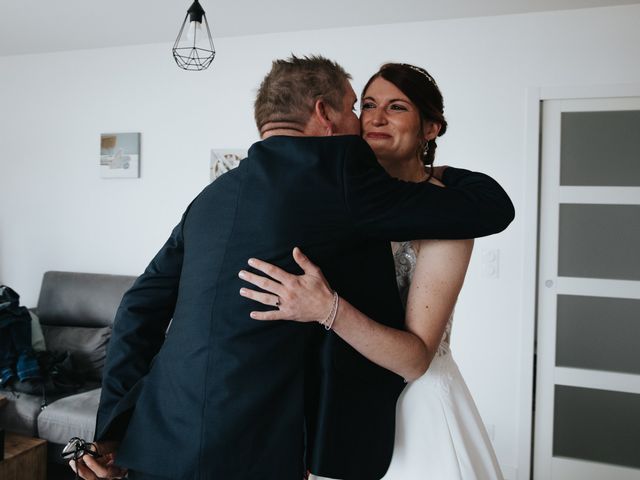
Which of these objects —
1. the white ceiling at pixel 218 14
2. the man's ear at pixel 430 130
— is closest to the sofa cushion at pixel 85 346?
the white ceiling at pixel 218 14

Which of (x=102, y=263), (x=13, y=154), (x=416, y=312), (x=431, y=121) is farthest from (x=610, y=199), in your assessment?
(x=13, y=154)

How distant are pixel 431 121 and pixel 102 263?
136 inches

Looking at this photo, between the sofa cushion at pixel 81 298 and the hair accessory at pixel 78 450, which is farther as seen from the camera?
the sofa cushion at pixel 81 298

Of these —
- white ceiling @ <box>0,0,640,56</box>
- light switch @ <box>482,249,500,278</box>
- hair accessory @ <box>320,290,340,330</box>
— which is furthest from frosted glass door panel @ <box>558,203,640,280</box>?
hair accessory @ <box>320,290,340,330</box>

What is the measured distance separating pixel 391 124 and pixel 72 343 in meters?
2.91

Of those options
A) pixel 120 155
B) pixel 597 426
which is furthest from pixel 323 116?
pixel 120 155

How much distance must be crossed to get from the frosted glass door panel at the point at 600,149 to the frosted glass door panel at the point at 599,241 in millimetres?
169

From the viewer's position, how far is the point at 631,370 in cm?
299

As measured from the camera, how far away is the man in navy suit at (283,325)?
0.87m

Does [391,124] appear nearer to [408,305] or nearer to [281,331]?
[408,305]

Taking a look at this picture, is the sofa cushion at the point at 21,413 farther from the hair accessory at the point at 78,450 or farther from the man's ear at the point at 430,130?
the man's ear at the point at 430,130

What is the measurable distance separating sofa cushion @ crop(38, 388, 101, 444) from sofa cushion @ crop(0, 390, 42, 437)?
0.18ft

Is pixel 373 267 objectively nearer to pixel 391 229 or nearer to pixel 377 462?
pixel 391 229

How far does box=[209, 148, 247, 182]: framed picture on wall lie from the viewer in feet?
12.0
